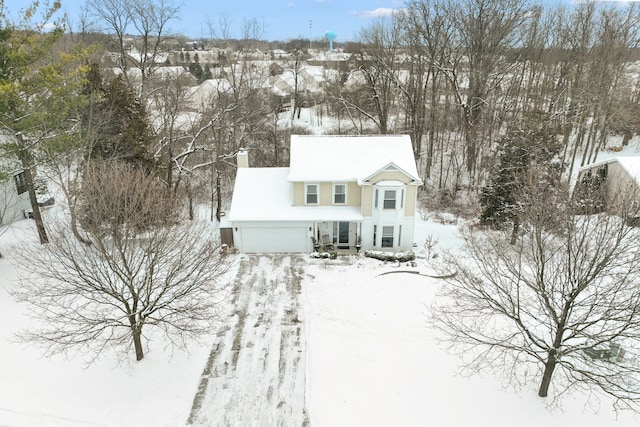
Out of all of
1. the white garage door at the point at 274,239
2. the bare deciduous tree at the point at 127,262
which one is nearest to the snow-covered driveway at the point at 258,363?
the bare deciduous tree at the point at 127,262

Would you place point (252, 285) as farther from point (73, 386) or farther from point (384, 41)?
point (384, 41)

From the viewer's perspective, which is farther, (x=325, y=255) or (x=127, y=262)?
(x=325, y=255)

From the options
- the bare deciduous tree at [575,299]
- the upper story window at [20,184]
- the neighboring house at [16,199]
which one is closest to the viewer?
the bare deciduous tree at [575,299]

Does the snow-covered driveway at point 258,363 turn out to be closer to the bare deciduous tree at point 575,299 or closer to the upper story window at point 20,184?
the bare deciduous tree at point 575,299

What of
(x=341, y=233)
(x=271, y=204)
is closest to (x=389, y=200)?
(x=341, y=233)

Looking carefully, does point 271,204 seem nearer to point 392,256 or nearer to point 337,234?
point 337,234

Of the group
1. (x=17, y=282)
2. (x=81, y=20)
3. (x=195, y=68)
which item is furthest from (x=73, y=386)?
(x=195, y=68)
